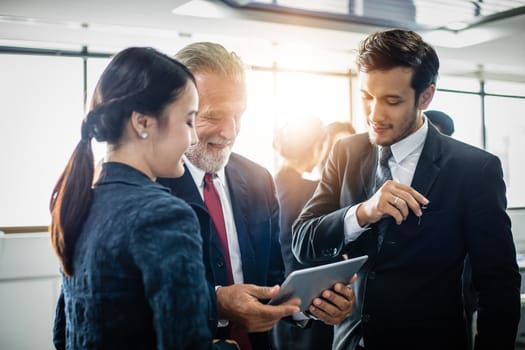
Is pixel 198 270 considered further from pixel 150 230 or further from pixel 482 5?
pixel 482 5

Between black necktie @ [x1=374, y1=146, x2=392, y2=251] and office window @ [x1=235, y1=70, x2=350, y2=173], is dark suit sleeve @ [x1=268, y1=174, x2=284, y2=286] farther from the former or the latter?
office window @ [x1=235, y1=70, x2=350, y2=173]

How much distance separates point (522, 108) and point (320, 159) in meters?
7.51

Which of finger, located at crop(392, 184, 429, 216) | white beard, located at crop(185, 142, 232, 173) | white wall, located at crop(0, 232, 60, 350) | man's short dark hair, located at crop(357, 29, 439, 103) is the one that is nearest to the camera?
finger, located at crop(392, 184, 429, 216)

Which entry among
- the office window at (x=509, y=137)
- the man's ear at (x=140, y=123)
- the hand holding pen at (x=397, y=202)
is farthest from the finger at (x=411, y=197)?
the office window at (x=509, y=137)

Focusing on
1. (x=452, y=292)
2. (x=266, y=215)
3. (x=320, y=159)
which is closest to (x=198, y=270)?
(x=266, y=215)

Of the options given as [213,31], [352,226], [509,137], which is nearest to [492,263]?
[352,226]

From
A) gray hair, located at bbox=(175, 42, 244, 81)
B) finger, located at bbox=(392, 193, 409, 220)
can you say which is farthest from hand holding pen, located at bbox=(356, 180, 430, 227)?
gray hair, located at bbox=(175, 42, 244, 81)

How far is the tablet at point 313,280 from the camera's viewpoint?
1208mm

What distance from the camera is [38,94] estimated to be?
5707mm

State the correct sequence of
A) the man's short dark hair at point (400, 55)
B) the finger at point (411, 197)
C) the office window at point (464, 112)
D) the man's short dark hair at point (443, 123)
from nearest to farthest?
the finger at point (411, 197) → the man's short dark hair at point (400, 55) → the man's short dark hair at point (443, 123) → the office window at point (464, 112)

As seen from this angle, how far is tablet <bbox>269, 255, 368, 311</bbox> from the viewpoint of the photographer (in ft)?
3.96

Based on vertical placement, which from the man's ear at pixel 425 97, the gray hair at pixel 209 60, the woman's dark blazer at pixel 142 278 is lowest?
the woman's dark blazer at pixel 142 278

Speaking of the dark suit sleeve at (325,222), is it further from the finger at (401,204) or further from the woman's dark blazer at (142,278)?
the woman's dark blazer at (142,278)

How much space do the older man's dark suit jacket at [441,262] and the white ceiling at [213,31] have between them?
348cm
